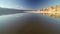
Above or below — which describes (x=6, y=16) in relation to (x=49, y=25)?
above

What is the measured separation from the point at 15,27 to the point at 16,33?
0.30 feet

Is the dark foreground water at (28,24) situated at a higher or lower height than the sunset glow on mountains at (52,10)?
lower

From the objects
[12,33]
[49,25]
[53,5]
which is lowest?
[12,33]

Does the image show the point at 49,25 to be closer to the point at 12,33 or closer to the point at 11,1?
the point at 12,33

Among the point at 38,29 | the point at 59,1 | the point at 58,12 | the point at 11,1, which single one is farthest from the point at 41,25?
the point at 11,1

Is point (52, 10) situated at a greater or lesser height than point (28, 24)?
greater

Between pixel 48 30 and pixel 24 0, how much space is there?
0.59 m

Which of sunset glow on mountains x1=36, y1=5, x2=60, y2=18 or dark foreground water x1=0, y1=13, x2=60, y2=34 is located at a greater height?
sunset glow on mountains x1=36, y1=5, x2=60, y2=18

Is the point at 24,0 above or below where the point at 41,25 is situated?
above

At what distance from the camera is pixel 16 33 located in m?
1.29

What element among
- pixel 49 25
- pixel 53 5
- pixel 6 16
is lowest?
pixel 49 25

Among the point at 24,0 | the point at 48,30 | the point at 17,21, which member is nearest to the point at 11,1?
the point at 24,0

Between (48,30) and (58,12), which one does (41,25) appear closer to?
(48,30)

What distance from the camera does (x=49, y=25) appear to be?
1322mm
